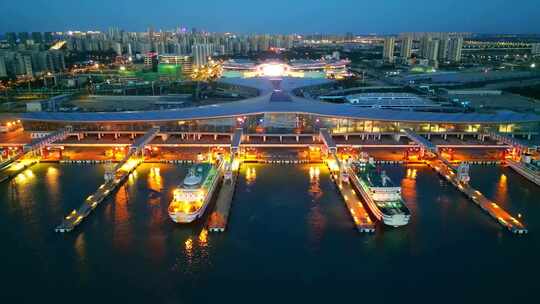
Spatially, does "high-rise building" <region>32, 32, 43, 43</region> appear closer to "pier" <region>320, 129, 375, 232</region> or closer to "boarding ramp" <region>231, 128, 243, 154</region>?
"boarding ramp" <region>231, 128, 243, 154</region>

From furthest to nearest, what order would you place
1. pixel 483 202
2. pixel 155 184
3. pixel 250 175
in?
1. pixel 250 175
2. pixel 155 184
3. pixel 483 202

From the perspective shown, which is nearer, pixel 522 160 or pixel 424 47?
pixel 522 160

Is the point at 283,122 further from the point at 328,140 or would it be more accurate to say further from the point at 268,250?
the point at 268,250

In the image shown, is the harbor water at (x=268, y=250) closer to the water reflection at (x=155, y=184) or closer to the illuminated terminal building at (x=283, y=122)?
the water reflection at (x=155, y=184)

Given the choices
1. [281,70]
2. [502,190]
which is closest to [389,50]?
[281,70]

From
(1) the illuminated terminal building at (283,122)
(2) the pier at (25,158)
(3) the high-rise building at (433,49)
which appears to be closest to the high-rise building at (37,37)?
(3) the high-rise building at (433,49)

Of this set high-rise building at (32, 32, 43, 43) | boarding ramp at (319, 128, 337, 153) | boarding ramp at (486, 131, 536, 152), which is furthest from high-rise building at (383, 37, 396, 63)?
high-rise building at (32, 32, 43, 43)
